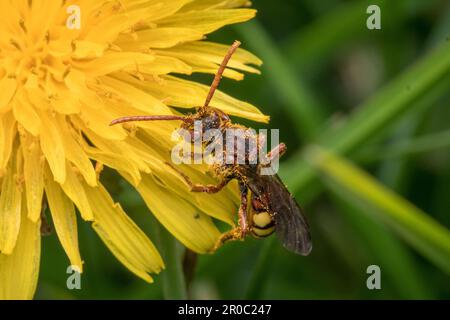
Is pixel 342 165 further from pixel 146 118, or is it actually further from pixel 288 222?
pixel 146 118

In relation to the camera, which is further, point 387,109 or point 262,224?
point 387,109

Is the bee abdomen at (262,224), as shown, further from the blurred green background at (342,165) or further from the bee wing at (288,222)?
the blurred green background at (342,165)

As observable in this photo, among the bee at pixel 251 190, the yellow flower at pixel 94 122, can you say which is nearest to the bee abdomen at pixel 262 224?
the bee at pixel 251 190

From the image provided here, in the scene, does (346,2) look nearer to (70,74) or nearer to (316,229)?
(316,229)

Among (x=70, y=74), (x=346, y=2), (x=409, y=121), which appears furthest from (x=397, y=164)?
(x=70, y=74)

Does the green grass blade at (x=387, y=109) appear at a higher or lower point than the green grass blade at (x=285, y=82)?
lower

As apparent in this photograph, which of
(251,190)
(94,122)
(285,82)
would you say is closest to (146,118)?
(94,122)
